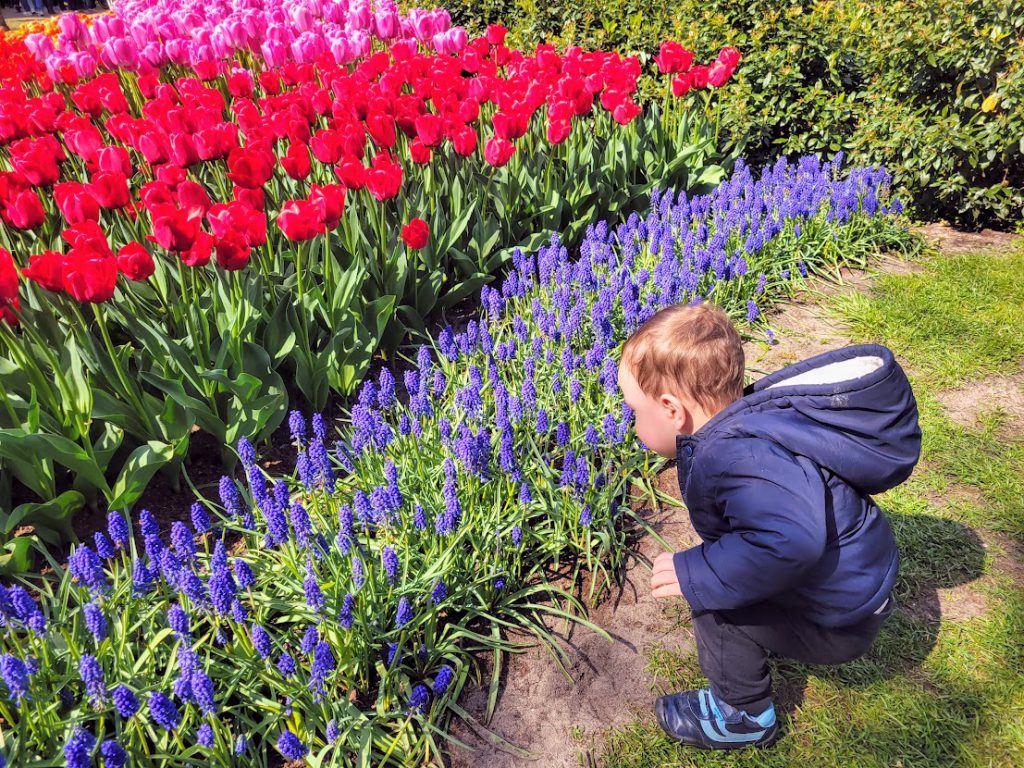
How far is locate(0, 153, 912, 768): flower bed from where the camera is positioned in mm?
1723

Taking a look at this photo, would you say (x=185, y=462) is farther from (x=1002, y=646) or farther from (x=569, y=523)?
(x=1002, y=646)

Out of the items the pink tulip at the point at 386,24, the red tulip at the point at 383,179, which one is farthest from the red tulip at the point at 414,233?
the pink tulip at the point at 386,24

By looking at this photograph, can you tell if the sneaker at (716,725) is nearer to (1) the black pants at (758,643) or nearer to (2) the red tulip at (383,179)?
(1) the black pants at (758,643)

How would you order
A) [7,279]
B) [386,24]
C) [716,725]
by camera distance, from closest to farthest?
1. [716,725]
2. [7,279]
3. [386,24]

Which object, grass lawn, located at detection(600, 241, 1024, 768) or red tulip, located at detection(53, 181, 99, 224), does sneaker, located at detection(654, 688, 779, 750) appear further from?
red tulip, located at detection(53, 181, 99, 224)

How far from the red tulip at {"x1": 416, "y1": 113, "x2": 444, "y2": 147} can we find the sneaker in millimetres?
2614

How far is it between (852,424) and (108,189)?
265 centimetres

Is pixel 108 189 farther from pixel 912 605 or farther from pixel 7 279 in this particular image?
pixel 912 605

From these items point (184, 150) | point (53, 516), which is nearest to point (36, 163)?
point (184, 150)

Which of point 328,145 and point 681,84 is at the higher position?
point 328,145

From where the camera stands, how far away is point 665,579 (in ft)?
5.96

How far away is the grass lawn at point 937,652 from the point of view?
6.59 ft

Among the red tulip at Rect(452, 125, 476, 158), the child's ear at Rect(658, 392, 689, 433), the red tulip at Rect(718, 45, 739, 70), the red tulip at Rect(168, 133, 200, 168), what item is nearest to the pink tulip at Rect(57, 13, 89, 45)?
the red tulip at Rect(168, 133, 200, 168)

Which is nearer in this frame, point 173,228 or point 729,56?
point 173,228
